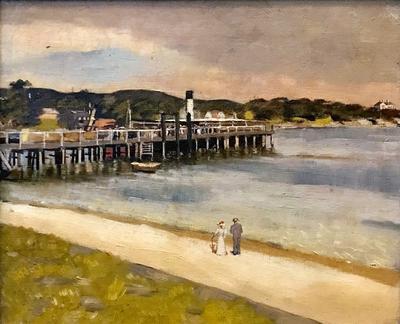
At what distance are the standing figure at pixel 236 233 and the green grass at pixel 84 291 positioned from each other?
0.15 m

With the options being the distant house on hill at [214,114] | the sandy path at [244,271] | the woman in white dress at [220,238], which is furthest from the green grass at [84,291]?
the distant house on hill at [214,114]

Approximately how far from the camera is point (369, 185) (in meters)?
1.86

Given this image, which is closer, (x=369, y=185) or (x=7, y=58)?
(x=369, y=185)

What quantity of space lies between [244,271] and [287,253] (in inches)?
5.5

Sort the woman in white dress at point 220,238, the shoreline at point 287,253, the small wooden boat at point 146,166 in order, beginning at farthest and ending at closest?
1. the small wooden boat at point 146,166
2. the woman in white dress at point 220,238
3. the shoreline at point 287,253

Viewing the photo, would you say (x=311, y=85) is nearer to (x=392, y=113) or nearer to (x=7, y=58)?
(x=392, y=113)

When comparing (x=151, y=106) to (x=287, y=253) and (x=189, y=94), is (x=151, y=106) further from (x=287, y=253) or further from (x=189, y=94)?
(x=287, y=253)

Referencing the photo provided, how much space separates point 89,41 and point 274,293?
985 millimetres

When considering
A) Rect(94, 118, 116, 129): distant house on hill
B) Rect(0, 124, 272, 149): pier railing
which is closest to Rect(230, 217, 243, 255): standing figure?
Rect(0, 124, 272, 149): pier railing

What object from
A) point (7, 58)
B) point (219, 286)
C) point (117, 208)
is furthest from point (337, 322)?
point (7, 58)

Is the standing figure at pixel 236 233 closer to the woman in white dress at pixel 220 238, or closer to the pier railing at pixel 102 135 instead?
the woman in white dress at pixel 220 238

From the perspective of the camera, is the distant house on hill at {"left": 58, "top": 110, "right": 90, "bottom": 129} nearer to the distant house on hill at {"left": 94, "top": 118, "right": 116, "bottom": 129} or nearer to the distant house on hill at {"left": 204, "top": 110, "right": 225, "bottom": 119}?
the distant house on hill at {"left": 94, "top": 118, "right": 116, "bottom": 129}

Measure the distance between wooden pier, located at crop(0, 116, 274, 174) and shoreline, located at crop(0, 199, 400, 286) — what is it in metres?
0.19

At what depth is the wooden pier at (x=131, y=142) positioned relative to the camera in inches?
78.2
